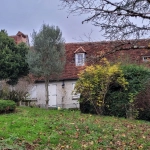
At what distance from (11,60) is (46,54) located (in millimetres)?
2915

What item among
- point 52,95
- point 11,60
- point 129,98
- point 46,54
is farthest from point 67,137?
point 52,95

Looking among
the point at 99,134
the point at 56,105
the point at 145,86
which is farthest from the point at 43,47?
the point at 99,134

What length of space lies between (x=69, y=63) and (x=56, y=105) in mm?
4264

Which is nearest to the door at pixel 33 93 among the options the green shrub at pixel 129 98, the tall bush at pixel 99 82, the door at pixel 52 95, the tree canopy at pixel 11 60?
the door at pixel 52 95

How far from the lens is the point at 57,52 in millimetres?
21125

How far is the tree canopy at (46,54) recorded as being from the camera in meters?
20.6

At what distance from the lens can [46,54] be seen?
21.0 m

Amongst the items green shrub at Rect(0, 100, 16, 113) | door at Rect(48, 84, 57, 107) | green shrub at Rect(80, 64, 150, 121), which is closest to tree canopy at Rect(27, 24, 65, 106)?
door at Rect(48, 84, 57, 107)

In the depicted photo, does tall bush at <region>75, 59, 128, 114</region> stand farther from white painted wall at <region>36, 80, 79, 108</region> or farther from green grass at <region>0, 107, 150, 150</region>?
white painted wall at <region>36, 80, 79, 108</region>

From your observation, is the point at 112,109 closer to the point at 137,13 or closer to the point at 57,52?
the point at 57,52

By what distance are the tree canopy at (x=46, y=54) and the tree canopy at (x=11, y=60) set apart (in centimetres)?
125

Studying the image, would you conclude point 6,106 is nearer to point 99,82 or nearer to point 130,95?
point 99,82

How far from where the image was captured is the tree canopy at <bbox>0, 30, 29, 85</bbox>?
21.1m

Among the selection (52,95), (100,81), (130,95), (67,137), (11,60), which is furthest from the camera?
(52,95)
